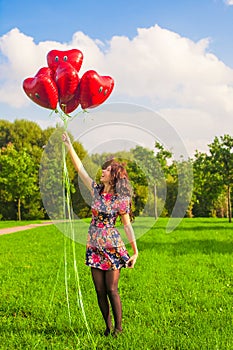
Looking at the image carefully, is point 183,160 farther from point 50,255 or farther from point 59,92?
point 50,255

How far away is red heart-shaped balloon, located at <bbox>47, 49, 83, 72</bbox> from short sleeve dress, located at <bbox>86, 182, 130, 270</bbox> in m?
1.22

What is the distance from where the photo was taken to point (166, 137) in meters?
4.93

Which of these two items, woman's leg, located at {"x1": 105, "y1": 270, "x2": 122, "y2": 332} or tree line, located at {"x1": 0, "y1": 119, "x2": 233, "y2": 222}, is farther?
tree line, located at {"x1": 0, "y1": 119, "x2": 233, "y2": 222}

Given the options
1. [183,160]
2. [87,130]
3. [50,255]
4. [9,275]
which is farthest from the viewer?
[50,255]

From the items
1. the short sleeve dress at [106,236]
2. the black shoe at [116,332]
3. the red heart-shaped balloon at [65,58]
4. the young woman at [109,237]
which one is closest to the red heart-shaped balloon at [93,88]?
the red heart-shaped balloon at [65,58]

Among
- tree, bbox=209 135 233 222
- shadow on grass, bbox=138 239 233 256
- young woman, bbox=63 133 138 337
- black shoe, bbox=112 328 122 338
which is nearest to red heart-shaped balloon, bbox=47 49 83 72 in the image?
young woman, bbox=63 133 138 337

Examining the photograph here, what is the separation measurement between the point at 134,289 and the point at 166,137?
7.44 feet

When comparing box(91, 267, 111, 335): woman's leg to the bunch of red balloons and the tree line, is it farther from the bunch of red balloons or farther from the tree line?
the bunch of red balloons

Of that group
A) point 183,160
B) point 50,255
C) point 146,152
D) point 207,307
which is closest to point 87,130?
point 146,152

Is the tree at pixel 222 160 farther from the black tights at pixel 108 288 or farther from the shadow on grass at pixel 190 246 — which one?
the black tights at pixel 108 288

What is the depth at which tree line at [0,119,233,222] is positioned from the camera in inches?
193

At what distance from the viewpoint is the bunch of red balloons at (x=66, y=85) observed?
3.90m

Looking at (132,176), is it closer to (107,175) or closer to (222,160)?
(107,175)

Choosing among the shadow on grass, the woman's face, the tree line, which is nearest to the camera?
the woman's face
